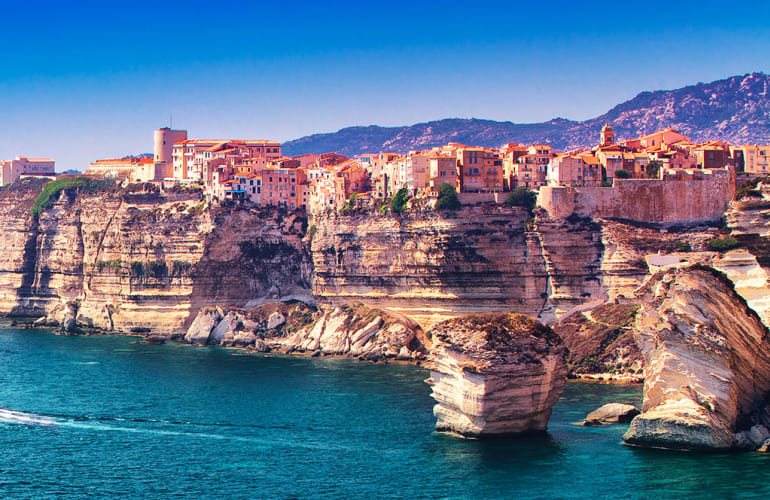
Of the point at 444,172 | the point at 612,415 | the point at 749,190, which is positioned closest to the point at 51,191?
the point at 444,172

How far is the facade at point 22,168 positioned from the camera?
108000 millimetres

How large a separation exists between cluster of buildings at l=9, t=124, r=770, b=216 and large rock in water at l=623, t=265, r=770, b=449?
970 inches

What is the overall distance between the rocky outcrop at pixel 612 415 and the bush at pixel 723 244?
14687 millimetres

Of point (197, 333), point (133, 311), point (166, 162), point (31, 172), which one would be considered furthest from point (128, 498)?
point (31, 172)

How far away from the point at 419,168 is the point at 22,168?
5249cm

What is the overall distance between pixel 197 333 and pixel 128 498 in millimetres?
37057

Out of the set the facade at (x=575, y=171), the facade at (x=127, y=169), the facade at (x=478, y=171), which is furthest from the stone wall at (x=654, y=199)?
the facade at (x=127, y=169)

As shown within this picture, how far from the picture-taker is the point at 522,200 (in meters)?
65.7

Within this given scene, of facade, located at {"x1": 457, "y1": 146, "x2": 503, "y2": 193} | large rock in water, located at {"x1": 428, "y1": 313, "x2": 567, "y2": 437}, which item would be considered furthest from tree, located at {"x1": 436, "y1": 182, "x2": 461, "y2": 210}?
large rock in water, located at {"x1": 428, "y1": 313, "x2": 567, "y2": 437}

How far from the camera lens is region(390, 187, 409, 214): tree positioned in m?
69.3

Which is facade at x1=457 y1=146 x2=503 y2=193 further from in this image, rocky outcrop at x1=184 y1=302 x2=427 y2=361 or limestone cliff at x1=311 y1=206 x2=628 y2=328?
rocky outcrop at x1=184 y1=302 x2=427 y2=361

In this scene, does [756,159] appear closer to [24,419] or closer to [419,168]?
[419,168]

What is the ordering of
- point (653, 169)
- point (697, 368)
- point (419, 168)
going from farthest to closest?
point (419, 168), point (653, 169), point (697, 368)

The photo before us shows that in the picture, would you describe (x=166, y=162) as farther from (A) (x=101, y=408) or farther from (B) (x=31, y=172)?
(A) (x=101, y=408)
